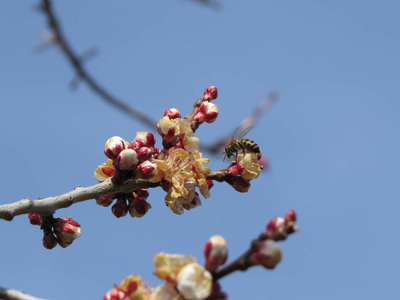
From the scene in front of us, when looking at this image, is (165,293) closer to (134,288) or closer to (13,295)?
(134,288)

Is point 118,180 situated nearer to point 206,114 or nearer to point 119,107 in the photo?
point 206,114

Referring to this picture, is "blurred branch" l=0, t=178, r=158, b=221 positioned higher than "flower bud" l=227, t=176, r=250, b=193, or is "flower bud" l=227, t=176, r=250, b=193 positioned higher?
"flower bud" l=227, t=176, r=250, b=193

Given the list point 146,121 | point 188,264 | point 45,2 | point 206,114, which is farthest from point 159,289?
point 146,121

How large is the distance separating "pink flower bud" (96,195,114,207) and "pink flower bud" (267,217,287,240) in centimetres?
168

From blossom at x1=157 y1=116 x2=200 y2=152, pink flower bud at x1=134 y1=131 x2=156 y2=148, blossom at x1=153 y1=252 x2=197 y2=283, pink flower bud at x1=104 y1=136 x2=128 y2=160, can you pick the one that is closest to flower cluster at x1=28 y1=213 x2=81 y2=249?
pink flower bud at x1=104 y1=136 x2=128 y2=160

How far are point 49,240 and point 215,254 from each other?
1.69 metres

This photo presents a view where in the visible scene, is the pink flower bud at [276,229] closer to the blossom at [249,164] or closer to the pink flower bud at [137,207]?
the blossom at [249,164]

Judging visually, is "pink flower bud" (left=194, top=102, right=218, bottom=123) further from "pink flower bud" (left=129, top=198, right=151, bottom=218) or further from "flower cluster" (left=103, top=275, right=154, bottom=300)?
"flower cluster" (left=103, top=275, right=154, bottom=300)

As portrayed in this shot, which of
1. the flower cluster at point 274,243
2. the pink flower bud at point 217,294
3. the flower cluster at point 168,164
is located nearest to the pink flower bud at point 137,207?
the flower cluster at point 168,164

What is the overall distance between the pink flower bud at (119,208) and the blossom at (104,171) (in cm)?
18

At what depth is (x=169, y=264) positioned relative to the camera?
2.14m

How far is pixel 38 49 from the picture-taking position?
520 centimetres

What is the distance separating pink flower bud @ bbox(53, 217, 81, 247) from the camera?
131 inches

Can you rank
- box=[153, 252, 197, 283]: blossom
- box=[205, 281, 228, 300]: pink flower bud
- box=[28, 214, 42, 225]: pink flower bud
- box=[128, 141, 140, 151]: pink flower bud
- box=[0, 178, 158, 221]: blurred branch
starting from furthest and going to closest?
box=[28, 214, 42, 225]: pink flower bud < box=[128, 141, 140, 151]: pink flower bud < box=[0, 178, 158, 221]: blurred branch < box=[153, 252, 197, 283]: blossom < box=[205, 281, 228, 300]: pink flower bud
